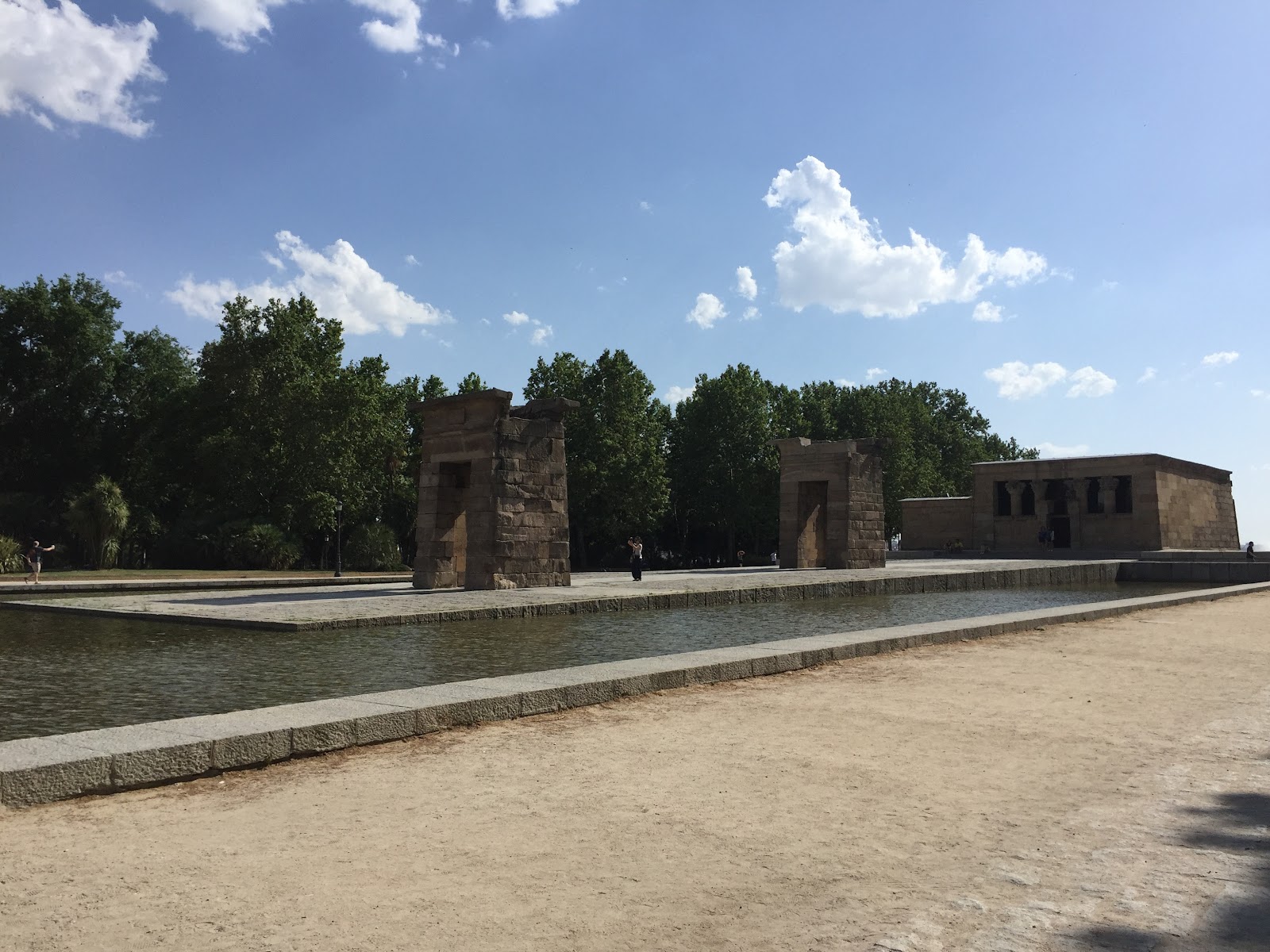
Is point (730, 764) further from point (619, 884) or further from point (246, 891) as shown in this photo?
point (246, 891)

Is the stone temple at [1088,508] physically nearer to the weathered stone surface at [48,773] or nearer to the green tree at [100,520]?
the green tree at [100,520]

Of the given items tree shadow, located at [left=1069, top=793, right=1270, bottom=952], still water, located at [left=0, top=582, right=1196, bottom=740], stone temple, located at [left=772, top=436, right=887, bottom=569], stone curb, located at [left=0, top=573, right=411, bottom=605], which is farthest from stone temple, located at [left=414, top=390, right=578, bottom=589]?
tree shadow, located at [left=1069, top=793, right=1270, bottom=952]

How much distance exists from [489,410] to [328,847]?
46.8ft

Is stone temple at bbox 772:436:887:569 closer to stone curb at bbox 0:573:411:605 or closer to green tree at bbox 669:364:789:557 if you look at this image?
stone curb at bbox 0:573:411:605

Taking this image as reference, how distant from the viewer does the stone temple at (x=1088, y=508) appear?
132ft

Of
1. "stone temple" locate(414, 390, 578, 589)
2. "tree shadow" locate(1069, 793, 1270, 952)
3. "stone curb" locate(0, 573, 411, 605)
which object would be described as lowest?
"tree shadow" locate(1069, 793, 1270, 952)

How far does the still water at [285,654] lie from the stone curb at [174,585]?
6306mm

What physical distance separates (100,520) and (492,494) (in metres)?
20.7

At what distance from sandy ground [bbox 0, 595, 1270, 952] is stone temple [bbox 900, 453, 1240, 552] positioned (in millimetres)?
37953

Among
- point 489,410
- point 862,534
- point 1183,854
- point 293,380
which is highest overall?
point 293,380

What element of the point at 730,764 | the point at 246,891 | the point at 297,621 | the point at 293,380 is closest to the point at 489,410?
the point at 297,621

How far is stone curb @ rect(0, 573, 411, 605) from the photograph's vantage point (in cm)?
1959

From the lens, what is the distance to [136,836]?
3791 mm

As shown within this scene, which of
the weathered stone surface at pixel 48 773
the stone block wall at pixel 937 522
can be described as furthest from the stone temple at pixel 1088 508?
the weathered stone surface at pixel 48 773
